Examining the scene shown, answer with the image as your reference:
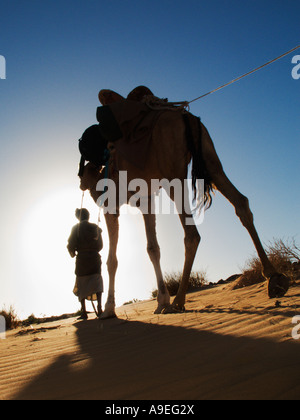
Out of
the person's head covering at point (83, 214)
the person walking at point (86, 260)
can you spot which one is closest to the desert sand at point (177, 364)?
the person walking at point (86, 260)

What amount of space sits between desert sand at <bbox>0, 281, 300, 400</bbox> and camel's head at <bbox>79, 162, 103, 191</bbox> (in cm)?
315

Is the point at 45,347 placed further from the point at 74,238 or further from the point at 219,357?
the point at 74,238

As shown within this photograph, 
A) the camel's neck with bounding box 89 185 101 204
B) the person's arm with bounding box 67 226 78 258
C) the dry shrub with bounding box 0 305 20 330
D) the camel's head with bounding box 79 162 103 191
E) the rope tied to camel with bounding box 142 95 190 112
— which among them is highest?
the rope tied to camel with bounding box 142 95 190 112

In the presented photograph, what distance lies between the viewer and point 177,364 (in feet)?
7.28

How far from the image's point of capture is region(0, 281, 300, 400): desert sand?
179 cm

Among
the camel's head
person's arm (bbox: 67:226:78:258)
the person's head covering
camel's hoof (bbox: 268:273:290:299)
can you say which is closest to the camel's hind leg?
camel's hoof (bbox: 268:273:290:299)

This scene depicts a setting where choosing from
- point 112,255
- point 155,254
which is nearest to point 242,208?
point 155,254

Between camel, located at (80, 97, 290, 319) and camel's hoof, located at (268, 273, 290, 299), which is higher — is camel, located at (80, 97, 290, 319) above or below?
above

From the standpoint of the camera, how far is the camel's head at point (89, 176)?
20.2 ft

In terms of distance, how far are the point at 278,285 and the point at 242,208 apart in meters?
0.98

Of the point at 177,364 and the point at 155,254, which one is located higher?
the point at 155,254

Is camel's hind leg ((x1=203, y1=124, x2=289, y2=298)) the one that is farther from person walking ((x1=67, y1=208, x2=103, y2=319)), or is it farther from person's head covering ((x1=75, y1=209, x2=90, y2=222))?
person's head covering ((x1=75, y1=209, x2=90, y2=222))

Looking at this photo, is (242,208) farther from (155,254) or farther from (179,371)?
(179,371)
